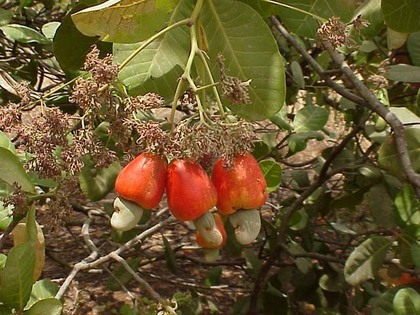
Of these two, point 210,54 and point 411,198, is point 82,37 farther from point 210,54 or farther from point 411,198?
point 411,198

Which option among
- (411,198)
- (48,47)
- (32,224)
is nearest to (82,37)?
(32,224)

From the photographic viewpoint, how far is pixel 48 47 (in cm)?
180

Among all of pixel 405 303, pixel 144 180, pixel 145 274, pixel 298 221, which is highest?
pixel 144 180

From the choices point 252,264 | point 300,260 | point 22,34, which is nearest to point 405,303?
point 300,260

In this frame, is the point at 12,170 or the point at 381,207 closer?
the point at 12,170

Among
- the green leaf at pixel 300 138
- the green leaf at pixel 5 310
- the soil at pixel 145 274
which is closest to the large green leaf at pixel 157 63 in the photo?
the green leaf at pixel 5 310

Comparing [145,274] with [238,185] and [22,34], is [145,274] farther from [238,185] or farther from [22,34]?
[238,185]

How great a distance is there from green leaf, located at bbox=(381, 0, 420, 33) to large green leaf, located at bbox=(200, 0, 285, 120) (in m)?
0.25

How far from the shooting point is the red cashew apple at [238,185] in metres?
0.84

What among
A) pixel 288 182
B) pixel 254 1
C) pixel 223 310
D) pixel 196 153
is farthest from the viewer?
pixel 223 310

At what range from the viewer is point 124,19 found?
0.86 metres

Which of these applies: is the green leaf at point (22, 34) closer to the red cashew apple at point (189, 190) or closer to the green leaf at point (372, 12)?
the green leaf at point (372, 12)

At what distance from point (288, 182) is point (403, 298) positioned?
3.23 ft

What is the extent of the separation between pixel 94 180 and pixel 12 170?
0.78 feet
